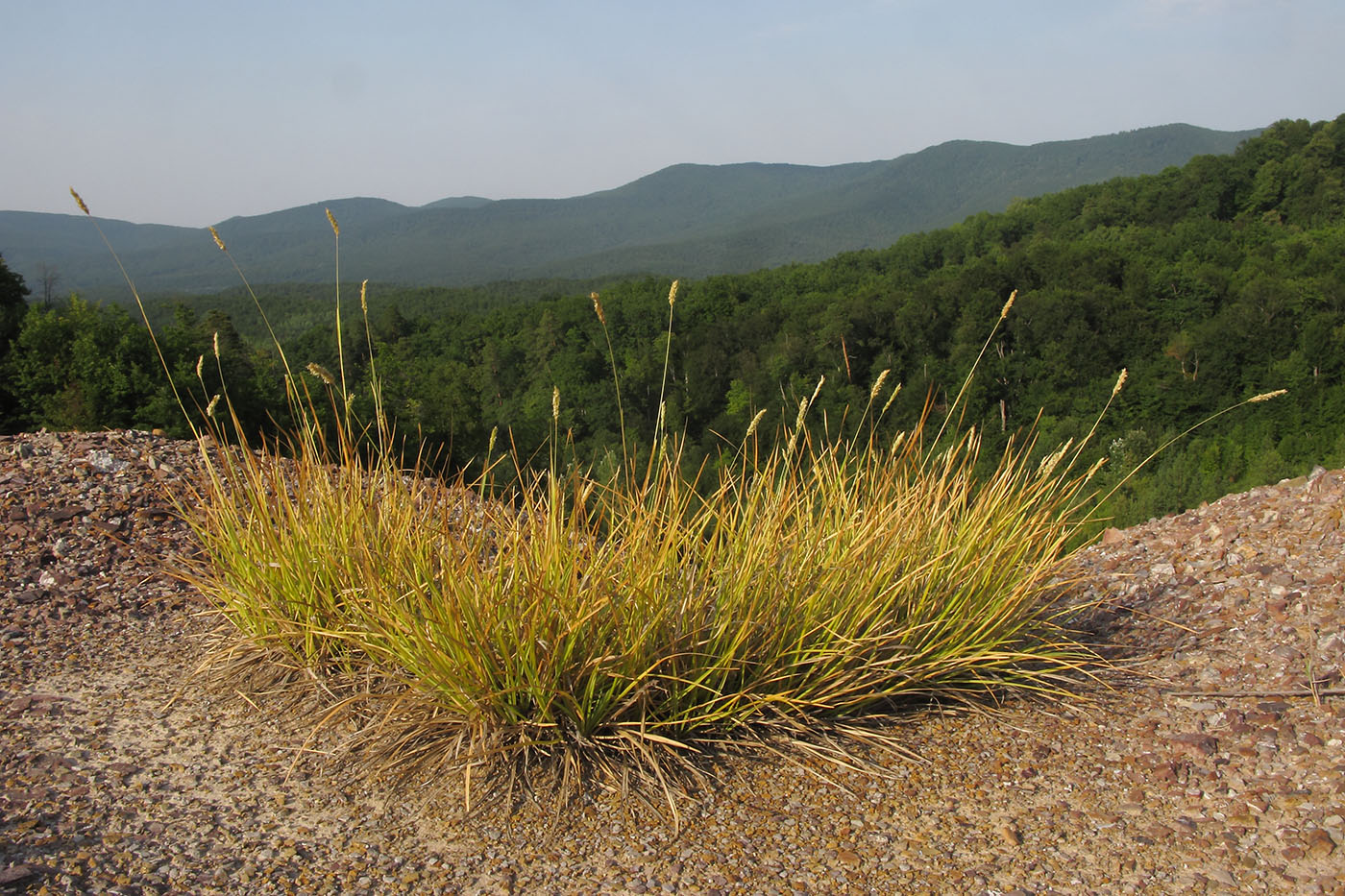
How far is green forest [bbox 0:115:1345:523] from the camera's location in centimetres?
1267

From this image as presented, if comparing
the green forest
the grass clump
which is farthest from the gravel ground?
the green forest

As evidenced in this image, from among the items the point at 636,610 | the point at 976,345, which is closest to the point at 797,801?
the point at 636,610

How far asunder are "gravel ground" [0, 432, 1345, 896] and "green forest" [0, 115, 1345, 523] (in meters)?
6.99

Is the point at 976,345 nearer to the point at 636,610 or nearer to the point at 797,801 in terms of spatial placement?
the point at 636,610

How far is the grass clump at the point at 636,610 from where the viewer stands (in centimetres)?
223

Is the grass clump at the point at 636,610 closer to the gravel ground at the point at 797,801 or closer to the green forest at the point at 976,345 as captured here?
the gravel ground at the point at 797,801

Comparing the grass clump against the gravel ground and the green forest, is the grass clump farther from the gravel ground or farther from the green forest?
the green forest

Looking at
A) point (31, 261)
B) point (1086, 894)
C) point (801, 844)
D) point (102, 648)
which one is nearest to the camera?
point (1086, 894)

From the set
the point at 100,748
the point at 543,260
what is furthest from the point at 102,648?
the point at 543,260

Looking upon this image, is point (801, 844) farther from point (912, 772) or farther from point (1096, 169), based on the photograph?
point (1096, 169)

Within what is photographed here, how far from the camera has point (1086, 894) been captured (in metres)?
1.75

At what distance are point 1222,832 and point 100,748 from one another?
264 cm

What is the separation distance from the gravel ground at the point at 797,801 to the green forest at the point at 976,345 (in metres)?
6.99

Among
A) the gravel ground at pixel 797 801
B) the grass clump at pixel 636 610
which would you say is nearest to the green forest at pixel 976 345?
the grass clump at pixel 636 610
